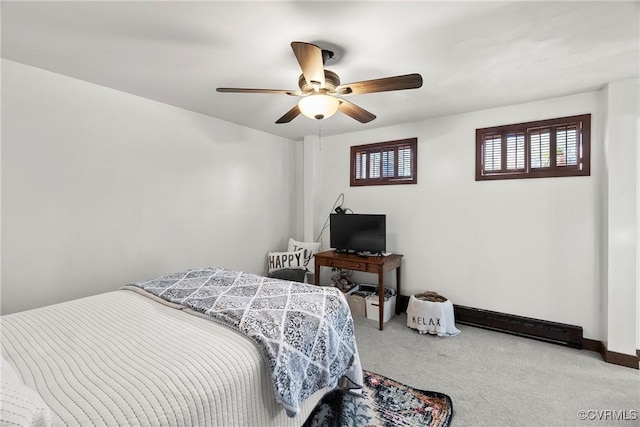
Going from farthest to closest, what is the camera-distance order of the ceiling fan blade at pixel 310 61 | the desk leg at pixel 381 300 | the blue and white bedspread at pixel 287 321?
the desk leg at pixel 381 300 → the ceiling fan blade at pixel 310 61 → the blue and white bedspread at pixel 287 321

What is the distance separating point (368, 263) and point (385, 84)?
197cm

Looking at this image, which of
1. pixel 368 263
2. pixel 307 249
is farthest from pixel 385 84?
pixel 307 249

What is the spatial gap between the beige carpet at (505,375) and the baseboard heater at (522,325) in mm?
79

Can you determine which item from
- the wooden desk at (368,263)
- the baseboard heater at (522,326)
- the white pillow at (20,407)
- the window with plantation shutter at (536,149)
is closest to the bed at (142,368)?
the white pillow at (20,407)

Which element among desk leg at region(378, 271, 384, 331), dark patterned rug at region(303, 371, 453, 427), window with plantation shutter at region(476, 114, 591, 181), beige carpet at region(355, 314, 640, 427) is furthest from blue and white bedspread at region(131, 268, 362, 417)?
window with plantation shutter at region(476, 114, 591, 181)

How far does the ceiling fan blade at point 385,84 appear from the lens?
5.79 feet

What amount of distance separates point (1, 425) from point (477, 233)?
3.62 metres

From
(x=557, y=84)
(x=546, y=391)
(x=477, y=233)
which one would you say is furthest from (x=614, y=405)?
(x=557, y=84)

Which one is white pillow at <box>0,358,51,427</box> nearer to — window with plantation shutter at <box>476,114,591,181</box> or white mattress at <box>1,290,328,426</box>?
white mattress at <box>1,290,328,426</box>

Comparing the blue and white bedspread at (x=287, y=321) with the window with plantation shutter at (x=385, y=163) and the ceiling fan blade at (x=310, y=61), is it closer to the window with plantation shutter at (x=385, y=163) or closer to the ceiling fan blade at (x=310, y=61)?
the ceiling fan blade at (x=310, y=61)

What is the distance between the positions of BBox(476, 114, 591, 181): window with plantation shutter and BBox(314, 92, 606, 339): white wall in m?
0.07

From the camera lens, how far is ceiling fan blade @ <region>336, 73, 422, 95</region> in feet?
5.79

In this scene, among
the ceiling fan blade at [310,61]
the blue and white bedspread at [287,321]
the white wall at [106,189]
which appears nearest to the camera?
the blue and white bedspread at [287,321]

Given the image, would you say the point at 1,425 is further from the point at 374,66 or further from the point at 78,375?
the point at 374,66
